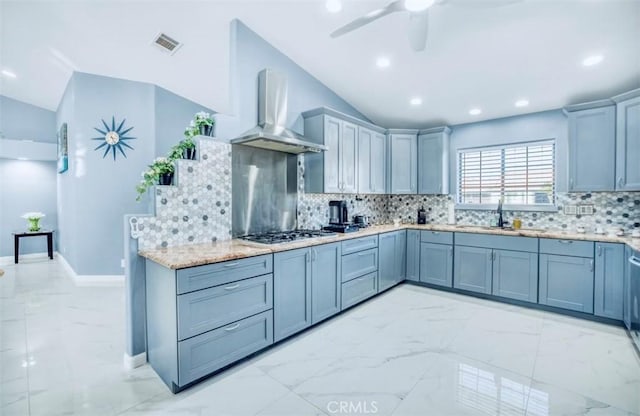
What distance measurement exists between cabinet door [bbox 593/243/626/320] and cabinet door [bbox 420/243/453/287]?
57.8 inches

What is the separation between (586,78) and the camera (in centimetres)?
317

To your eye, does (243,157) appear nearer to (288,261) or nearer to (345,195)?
(288,261)

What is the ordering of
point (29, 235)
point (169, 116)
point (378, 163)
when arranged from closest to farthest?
1. point (378, 163)
2. point (169, 116)
3. point (29, 235)

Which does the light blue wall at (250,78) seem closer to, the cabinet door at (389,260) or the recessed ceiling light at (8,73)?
the cabinet door at (389,260)

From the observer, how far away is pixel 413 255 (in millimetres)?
4426

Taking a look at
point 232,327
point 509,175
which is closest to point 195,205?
point 232,327

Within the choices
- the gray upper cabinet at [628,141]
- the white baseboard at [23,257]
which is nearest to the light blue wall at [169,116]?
the white baseboard at [23,257]

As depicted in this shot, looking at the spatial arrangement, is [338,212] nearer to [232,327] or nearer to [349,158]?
[349,158]

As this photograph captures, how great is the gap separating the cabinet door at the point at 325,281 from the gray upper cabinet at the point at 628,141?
3060 millimetres

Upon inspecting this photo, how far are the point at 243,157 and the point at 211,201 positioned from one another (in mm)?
620

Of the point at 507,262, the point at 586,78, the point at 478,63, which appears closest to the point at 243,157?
the point at 478,63

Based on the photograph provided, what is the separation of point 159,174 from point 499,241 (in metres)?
3.84

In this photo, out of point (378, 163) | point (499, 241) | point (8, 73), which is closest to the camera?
point (499, 241)

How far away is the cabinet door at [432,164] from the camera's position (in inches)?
180
